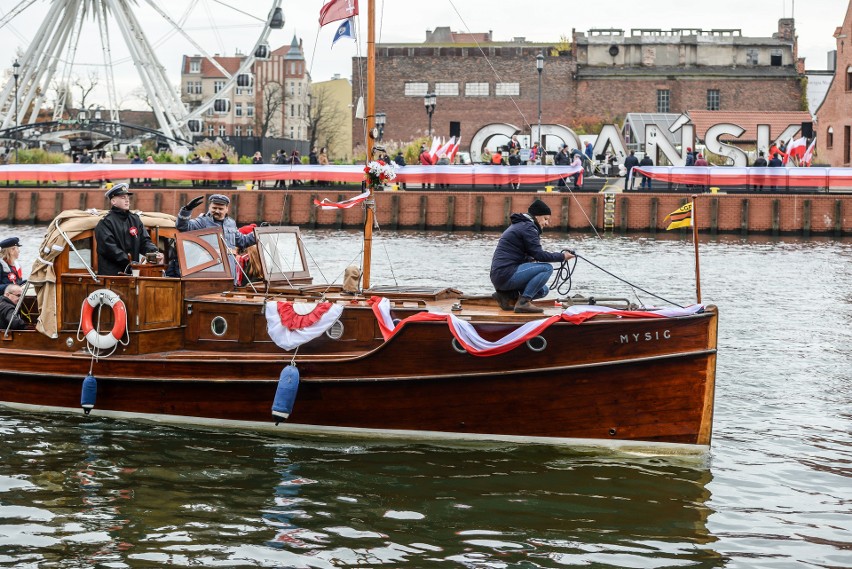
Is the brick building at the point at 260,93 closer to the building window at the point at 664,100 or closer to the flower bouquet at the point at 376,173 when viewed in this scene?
the building window at the point at 664,100

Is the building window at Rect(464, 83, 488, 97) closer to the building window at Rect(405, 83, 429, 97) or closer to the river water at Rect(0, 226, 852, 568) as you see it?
the building window at Rect(405, 83, 429, 97)

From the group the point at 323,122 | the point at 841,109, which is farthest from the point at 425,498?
the point at 323,122

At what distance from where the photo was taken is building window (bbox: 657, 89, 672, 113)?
85.1 meters

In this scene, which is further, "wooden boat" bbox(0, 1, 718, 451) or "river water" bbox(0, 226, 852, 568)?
"wooden boat" bbox(0, 1, 718, 451)

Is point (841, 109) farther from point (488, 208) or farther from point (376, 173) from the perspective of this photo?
point (376, 173)

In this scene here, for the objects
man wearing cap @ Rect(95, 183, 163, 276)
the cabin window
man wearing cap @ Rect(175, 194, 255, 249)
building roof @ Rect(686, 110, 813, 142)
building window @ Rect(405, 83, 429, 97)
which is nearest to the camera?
man wearing cap @ Rect(95, 183, 163, 276)

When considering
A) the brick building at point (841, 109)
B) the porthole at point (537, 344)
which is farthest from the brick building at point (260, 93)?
the porthole at point (537, 344)

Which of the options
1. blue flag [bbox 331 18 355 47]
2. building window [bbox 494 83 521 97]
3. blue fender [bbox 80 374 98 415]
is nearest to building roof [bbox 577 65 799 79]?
building window [bbox 494 83 521 97]

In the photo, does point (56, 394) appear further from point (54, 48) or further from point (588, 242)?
point (54, 48)

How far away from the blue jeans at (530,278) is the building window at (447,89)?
2967 inches

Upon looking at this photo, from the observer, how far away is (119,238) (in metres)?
14.8

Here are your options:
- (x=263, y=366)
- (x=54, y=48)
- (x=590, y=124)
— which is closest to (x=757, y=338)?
(x=263, y=366)

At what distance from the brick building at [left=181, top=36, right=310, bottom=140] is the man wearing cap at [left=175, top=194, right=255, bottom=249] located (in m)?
96.8

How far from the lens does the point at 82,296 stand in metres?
14.9
